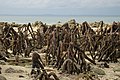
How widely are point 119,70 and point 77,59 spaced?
1251 mm

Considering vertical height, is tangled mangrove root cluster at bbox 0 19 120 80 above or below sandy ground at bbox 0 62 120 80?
above

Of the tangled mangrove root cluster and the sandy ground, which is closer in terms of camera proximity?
the sandy ground

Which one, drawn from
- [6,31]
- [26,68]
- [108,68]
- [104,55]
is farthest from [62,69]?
[6,31]

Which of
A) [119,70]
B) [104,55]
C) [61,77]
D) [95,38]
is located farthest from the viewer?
[95,38]

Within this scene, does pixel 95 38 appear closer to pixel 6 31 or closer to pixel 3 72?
pixel 6 31

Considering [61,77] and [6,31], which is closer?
[61,77]

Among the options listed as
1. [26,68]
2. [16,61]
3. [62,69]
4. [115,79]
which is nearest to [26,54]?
[16,61]

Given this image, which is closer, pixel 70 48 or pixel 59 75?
pixel 59 75

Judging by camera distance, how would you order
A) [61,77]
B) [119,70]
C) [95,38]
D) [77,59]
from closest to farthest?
1. [61,77]
2. [77,59]
3. [119,70]
4. [95,38]

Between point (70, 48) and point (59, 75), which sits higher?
point (70, 48)

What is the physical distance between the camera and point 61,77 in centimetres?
658

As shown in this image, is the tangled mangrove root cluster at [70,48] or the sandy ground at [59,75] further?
the tangled mangrove root cluster at [70,48]

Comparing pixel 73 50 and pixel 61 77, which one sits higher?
pixel 73 50

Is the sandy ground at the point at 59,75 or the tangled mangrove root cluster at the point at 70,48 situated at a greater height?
the tangled mangrove root cluster at the point at 70,48
